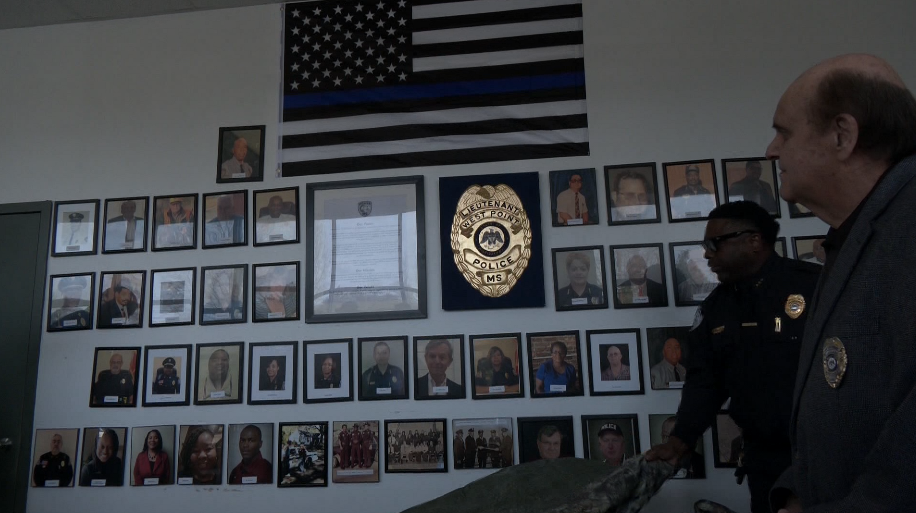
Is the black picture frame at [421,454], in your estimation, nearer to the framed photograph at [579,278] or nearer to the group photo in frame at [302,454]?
the group photo in frame at [302,454]

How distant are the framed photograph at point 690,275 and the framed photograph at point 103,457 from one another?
355 cm

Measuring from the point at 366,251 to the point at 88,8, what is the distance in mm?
2679

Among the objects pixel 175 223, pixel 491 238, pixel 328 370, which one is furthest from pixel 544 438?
pixel 175 223

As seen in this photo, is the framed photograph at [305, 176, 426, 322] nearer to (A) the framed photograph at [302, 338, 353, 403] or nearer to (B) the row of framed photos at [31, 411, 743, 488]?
(A) the framed photograph at [302, 338, 353, 403]

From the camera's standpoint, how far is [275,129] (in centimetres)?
429

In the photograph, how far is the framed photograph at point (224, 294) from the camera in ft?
13.4

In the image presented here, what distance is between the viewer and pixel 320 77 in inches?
171

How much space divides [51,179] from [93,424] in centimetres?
173

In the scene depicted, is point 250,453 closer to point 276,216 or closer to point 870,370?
point 276,216

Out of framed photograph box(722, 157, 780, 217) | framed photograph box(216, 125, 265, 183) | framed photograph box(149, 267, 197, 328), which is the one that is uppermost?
framed photograph box(216, 125, 265, 183)

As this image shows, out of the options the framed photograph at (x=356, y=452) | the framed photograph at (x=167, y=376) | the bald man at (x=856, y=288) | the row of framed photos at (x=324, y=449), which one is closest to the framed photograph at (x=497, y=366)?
the row of framed photos at (x=324, y=449)

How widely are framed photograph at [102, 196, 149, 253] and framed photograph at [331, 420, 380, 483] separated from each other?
6.08 feet

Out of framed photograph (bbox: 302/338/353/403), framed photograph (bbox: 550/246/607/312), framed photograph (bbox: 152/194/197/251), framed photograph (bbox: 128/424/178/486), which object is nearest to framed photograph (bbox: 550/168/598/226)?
framed photograph (bbox: 550/246/607/312)

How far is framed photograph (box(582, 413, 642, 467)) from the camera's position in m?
3.64
